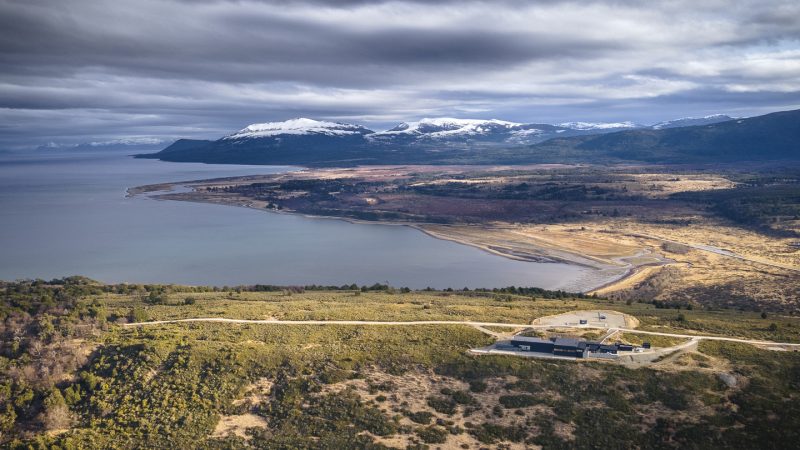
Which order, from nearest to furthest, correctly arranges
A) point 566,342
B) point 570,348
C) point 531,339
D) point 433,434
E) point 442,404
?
point 433,434, point 442,404, point 570,348, point 566,342, point 531,339

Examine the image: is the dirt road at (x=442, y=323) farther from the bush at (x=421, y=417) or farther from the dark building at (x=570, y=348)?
the bush at (x=421, y=417)

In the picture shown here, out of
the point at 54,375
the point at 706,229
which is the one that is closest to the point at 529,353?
the point at 54,375

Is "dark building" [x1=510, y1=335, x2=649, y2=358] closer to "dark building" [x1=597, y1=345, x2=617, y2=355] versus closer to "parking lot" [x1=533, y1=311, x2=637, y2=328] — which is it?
"dark building" [x1=597, y1=345, x2=617, y2=355]

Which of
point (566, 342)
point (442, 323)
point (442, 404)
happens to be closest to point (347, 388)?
point (442, 404)

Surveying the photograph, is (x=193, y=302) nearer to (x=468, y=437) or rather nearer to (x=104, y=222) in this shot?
(x=468, y=437)

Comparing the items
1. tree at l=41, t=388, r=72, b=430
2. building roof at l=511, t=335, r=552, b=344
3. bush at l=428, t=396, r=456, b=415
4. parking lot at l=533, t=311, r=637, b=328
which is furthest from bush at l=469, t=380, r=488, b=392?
tree at l=41, t=388, r=72, b=430

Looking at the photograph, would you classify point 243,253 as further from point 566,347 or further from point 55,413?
point 566,347

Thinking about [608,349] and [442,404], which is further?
[608,349]
